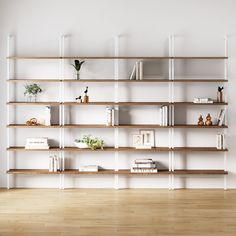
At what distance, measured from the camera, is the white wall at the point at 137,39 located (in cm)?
672

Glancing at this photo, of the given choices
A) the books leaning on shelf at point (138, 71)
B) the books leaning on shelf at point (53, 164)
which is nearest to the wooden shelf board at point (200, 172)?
the books leaning on shelf at point (138, 71)

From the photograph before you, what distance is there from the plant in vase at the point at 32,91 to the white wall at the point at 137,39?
0.13m

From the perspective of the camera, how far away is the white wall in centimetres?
672

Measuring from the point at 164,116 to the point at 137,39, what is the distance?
3.87 ft

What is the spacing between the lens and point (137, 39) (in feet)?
22.0

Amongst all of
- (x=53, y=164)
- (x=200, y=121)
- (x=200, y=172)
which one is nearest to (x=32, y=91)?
(x=53, y=164)

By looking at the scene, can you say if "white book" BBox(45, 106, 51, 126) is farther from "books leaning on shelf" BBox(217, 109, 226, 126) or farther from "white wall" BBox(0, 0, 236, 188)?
"books leaning on shelf" BBox(217, 109, 226, 126)

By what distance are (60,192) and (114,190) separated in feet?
2.51

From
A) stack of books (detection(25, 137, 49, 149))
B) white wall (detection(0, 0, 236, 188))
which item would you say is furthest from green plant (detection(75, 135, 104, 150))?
stack of books (detection(25, 137, 49, 149))

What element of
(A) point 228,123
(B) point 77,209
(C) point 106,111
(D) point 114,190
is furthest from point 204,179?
(B) point 77,209

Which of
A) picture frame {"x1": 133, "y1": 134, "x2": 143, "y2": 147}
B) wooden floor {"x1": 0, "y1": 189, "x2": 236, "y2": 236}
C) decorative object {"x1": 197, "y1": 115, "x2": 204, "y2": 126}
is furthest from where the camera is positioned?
picture frame {"x1": 133, "y1": 134, "x2": 143, "y2": 147}

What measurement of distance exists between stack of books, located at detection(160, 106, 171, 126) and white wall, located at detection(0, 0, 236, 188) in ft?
0.71

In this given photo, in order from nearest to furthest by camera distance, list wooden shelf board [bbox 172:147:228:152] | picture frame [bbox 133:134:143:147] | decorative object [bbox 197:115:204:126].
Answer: wooden shelf board [bbox 172:147:228:152]
decorative object [bbox 197:115:204:126]
picture frame [bbox 133:134:143:147]

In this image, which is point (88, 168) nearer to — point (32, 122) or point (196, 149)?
point (32, 122)
